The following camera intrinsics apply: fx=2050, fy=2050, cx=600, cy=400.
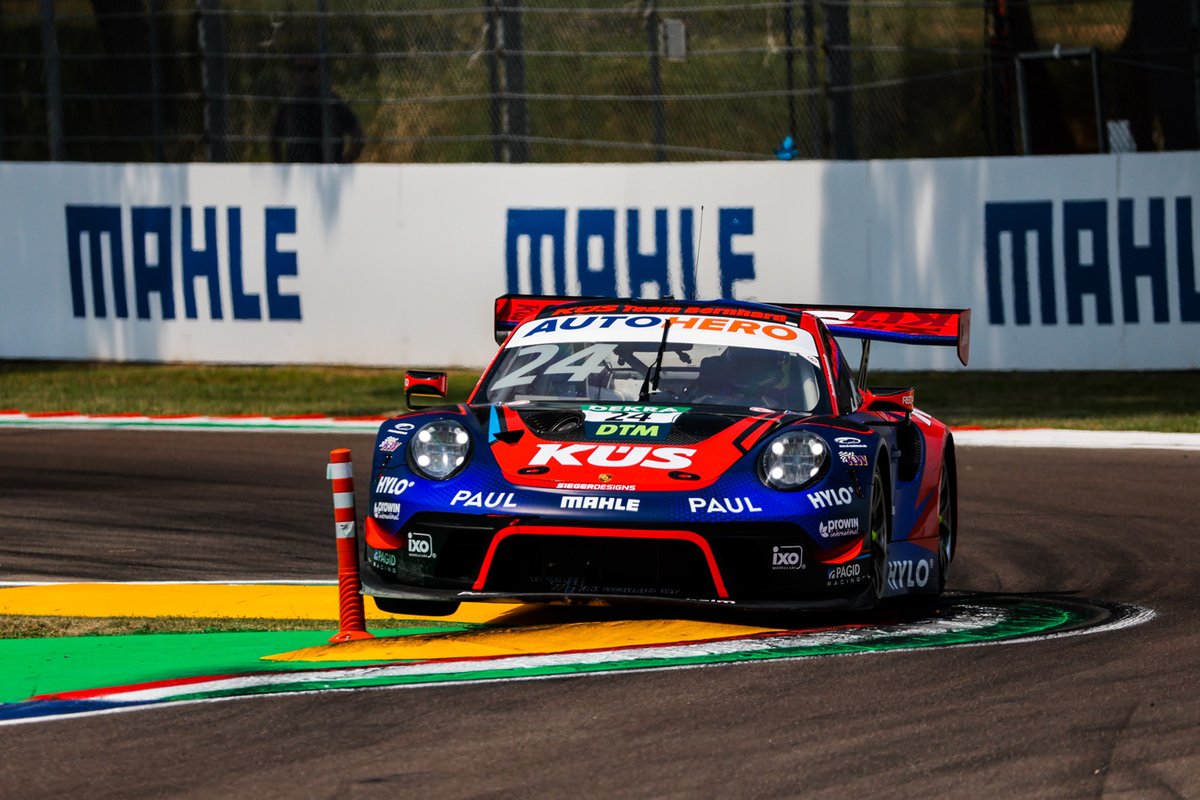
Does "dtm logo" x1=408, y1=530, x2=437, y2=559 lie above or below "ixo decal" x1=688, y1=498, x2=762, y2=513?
below

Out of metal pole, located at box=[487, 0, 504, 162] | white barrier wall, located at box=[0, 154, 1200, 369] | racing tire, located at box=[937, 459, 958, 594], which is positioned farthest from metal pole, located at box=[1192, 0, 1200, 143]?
racing tire, located at box=[937, 459, 958, 594]

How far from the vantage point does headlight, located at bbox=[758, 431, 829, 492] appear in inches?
264

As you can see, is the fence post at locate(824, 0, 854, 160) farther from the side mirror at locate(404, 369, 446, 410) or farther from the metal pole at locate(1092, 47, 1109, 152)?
the side mirror at locate(404, 369, 446, 410)

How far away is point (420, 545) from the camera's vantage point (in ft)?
22.4

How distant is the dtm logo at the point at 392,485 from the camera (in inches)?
272

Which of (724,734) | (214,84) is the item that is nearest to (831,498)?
(724,734)

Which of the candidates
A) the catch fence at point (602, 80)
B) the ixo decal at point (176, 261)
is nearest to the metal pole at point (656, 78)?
the catch fence at point (602, 80)

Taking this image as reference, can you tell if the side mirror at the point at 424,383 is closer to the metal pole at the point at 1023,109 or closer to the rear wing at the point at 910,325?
the rear wing at the point at 910,325

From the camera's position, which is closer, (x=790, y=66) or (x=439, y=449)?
(x=439, y=449)

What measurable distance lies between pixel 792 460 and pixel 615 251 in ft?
37.5

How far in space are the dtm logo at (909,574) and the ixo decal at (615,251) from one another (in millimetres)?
9902

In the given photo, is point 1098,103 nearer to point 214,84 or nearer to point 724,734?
point 214,84

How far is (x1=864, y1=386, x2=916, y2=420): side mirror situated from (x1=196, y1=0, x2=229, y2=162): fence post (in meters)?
13.3

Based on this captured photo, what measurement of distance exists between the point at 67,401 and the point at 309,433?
10.3 ft
